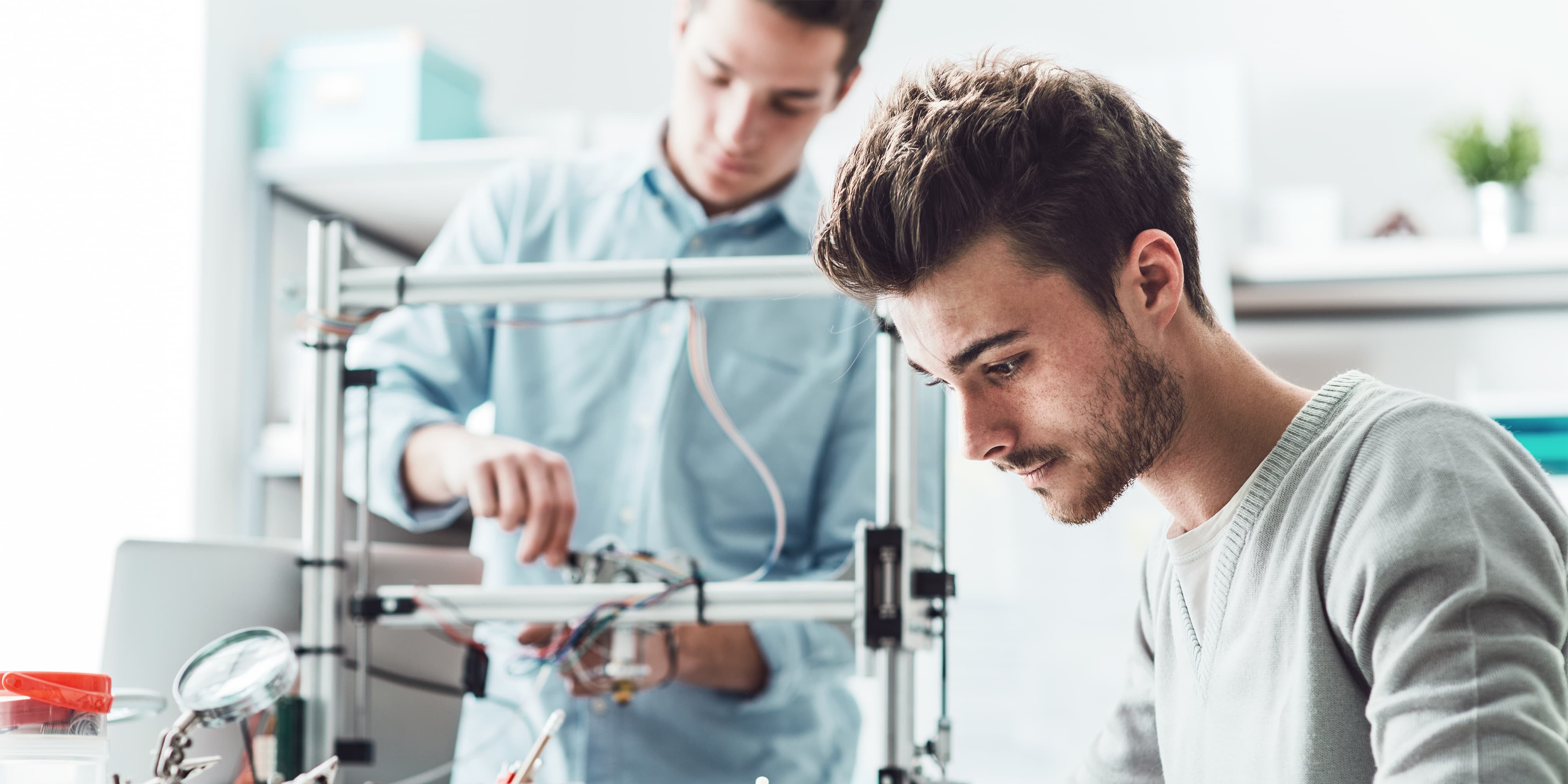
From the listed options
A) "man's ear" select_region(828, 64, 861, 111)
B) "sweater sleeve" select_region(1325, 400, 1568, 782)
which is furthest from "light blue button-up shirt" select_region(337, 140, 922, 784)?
"sweater sleeve" select_region(1325, 400, 1568, 782)

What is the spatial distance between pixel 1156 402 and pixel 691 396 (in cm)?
69

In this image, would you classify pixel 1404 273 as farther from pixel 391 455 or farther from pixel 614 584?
pixel 391 455

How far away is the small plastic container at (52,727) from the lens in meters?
0.74

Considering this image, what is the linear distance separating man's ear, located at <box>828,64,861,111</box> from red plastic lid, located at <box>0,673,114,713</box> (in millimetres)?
982

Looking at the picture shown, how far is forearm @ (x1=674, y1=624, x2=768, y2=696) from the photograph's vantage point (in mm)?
1290

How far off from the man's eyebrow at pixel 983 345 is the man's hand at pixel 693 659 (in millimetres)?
476

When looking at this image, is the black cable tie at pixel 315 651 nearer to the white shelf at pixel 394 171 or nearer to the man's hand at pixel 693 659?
the man's hand at pixel 693 659

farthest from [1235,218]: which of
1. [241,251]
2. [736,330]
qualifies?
[241,251]

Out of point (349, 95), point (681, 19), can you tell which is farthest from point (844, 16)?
point (349, 95)

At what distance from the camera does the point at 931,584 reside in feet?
3.65

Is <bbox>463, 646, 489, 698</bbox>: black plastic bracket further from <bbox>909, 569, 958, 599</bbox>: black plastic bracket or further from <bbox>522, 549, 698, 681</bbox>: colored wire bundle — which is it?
<bbox>909, 569, 958, 599</bbox>: black plastic bracket

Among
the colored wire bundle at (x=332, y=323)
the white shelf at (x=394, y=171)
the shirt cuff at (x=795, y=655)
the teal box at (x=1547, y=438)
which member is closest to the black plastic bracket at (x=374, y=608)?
the colored wire bundle at (x=332, y=323)

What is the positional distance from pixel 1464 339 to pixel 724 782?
5.64ft

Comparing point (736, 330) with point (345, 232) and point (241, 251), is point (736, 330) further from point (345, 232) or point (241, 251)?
point (241, 251)
